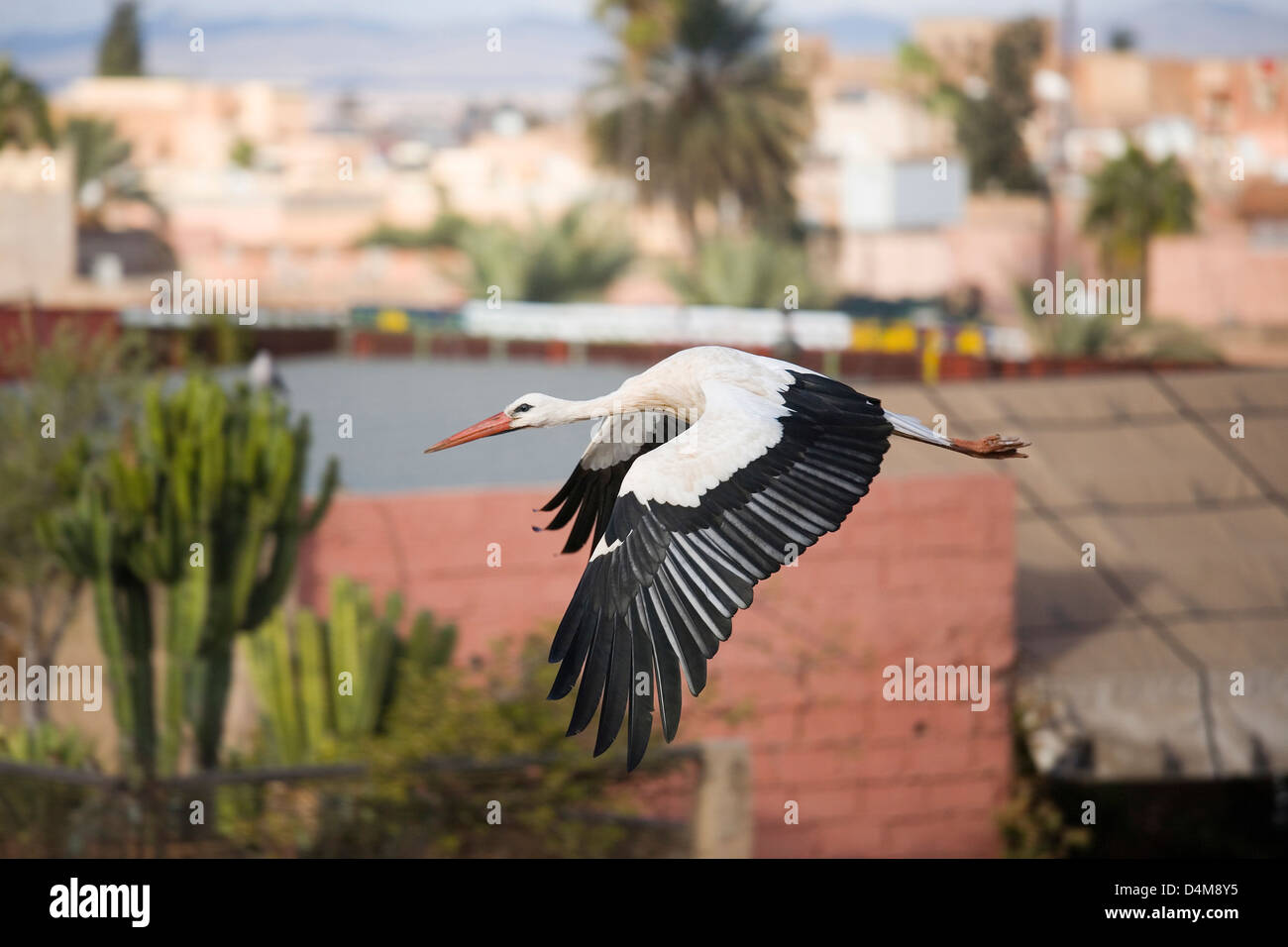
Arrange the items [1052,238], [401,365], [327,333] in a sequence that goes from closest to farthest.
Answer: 1. [401,365]
2. [327,333]
3. [1052,238]

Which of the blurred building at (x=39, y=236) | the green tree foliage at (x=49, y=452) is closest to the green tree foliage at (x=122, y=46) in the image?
the blurred building at (x=39, y=236)

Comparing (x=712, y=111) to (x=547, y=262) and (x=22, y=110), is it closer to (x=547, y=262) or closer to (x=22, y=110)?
(x=547, y=262)

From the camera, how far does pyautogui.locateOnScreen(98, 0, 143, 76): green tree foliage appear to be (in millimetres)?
102250

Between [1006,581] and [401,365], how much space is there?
12.6m

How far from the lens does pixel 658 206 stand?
53.0m

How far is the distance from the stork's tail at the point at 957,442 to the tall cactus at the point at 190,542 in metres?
7.56

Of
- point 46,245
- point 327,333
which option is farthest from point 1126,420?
point 46,245

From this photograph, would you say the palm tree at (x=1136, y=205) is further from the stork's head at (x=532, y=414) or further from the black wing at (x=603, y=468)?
the stork's head at (x=532, y=414)

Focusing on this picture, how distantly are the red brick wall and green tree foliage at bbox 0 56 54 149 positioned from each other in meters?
26.8

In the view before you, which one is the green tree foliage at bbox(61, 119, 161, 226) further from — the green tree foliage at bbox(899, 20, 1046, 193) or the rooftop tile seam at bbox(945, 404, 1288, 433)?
the rooftop tile seam at bbox(945, 404, 1288, 433)

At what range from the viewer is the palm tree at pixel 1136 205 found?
3803 cm

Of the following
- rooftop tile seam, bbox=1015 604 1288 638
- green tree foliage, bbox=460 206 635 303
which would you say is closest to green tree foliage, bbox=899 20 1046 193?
green tree foliage, bbox=460 206 635 303

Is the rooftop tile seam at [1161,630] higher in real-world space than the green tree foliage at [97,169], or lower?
lower
